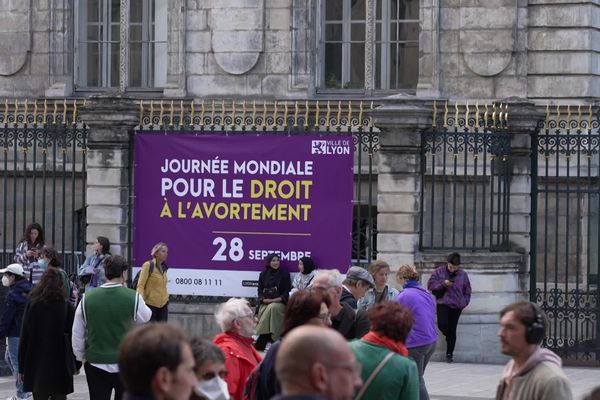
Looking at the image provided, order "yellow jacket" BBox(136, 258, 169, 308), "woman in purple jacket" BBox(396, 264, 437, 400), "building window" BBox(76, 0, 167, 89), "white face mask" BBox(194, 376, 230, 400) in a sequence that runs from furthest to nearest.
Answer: "building window" BBox(76, 0, 167, 89), "yellow jacket" BBox(136, 258, 169, 308), "woman in purple jacket" BBox(396, 264, 437, 400), "white face mask" BBox(194, 376, 230, 400)

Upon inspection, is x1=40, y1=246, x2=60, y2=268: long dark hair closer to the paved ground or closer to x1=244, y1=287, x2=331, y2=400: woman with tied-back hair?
the paved ground

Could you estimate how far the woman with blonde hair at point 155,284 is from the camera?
1795 centimetres

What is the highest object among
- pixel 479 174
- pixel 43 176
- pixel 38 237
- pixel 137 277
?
pixel 479 174

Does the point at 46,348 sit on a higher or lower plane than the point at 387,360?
lower

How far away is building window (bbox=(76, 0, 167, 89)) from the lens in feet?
84.3

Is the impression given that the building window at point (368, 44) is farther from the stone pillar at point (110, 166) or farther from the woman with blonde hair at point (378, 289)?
the woman with blonde hair at point (378, 289)

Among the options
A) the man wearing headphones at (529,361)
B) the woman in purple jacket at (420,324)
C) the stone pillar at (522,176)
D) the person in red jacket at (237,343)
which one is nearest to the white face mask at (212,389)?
the man wearing headphones at (529,361)

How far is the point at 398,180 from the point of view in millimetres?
19500

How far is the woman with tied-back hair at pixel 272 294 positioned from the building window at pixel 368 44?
19.8 ft

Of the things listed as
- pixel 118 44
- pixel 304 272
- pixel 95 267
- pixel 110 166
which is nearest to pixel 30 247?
pixel 95 267

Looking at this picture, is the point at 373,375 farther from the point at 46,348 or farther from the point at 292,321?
the point at 46,348

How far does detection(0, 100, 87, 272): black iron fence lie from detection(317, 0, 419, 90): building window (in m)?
4.08

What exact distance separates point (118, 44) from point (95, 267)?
8.12m

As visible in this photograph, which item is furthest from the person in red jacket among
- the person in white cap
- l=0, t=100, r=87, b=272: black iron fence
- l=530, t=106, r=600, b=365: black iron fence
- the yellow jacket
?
l=0, t=100, r=87, b=272: black iron fence
